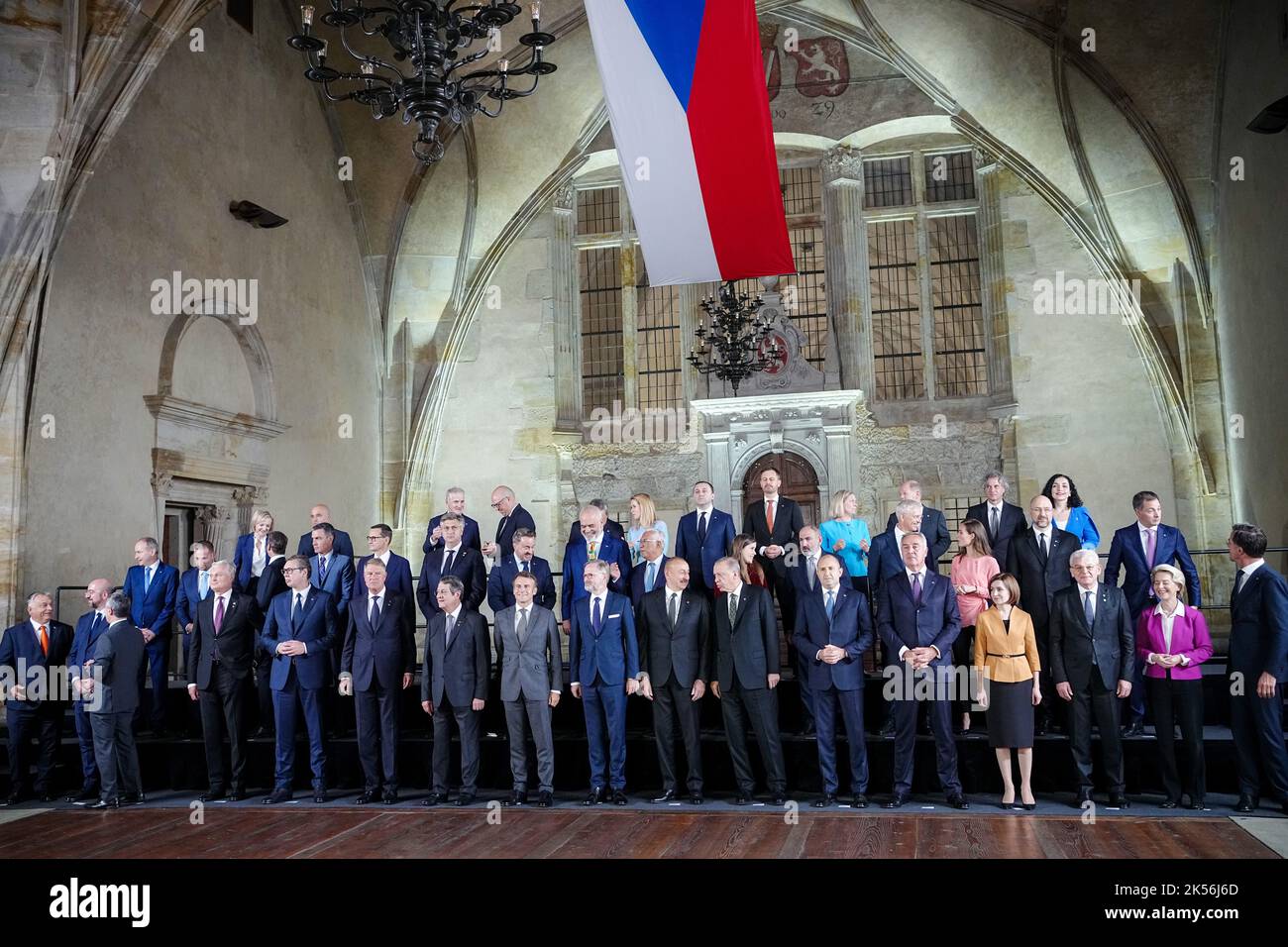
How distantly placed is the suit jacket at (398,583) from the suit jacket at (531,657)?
0.70 meters

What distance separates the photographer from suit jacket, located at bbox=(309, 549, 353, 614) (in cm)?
715

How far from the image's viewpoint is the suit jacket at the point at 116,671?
659cm

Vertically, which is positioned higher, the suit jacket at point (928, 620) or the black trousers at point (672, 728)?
the suit jacket at point (928, 620)

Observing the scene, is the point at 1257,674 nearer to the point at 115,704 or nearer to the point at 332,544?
the point at 332,544

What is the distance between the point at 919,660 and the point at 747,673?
0.98 meters


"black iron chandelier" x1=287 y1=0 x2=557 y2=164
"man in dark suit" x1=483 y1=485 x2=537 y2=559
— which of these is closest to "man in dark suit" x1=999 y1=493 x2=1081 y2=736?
"man in dark suit" x1=483 y1=485 x2=537 y2=559

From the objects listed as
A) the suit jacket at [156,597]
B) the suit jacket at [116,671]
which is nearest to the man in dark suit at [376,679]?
the suit jacket at [116,671]

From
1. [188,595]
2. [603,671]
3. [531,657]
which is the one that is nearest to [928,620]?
[603,671]

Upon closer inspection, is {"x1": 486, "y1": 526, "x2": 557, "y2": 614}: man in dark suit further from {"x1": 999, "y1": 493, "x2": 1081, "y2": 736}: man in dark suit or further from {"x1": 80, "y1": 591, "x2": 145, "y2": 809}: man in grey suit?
{"x1": 999, "y1": 493, "x2": 1081, "y2": 736}: man in dark suit

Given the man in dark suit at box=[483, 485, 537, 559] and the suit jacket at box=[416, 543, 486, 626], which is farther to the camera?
the man in dark suit at box=[483, 485, 537, 559]

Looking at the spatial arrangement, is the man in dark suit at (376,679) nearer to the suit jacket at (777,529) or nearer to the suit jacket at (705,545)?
the suit jacket at (705,545)

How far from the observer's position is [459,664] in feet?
21.2

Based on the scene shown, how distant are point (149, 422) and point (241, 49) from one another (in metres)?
4.27

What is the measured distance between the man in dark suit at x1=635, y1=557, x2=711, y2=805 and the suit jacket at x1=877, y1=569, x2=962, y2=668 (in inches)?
42.8
